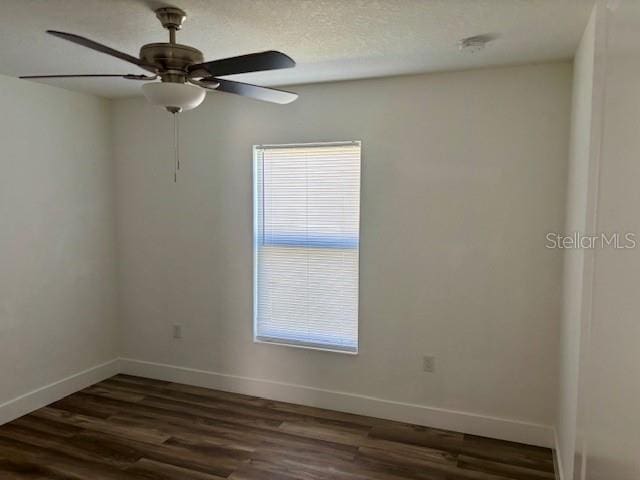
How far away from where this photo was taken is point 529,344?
3.00 meters

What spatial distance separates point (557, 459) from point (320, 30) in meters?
2.78

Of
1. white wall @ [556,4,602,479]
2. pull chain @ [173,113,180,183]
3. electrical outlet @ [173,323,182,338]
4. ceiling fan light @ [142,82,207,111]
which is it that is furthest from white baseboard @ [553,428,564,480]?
pull chain @ [173,113,180,183]

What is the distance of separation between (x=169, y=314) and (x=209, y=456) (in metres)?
1.49

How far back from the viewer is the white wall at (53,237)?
327 centimetres

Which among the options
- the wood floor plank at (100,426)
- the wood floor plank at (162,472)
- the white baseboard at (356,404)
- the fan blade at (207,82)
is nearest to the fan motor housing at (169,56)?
the fan blade at (207,82)

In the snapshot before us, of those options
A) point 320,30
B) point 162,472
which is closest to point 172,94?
point 320,30

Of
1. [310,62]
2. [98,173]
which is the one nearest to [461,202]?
[310,62]

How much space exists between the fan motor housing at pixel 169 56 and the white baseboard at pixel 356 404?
2.55m

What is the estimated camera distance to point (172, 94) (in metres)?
1.85

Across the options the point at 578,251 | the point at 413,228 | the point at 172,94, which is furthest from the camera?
the point at 413,228

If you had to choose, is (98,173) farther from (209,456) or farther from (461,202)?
(461,202)

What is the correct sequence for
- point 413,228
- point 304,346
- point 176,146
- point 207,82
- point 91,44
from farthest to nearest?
point 176,146 → point 304,346 → point 413,228 → point 207,82 → point 91,44

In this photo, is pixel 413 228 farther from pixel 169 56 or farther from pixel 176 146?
pixel 176 146

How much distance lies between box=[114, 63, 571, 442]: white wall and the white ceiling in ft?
1.04
